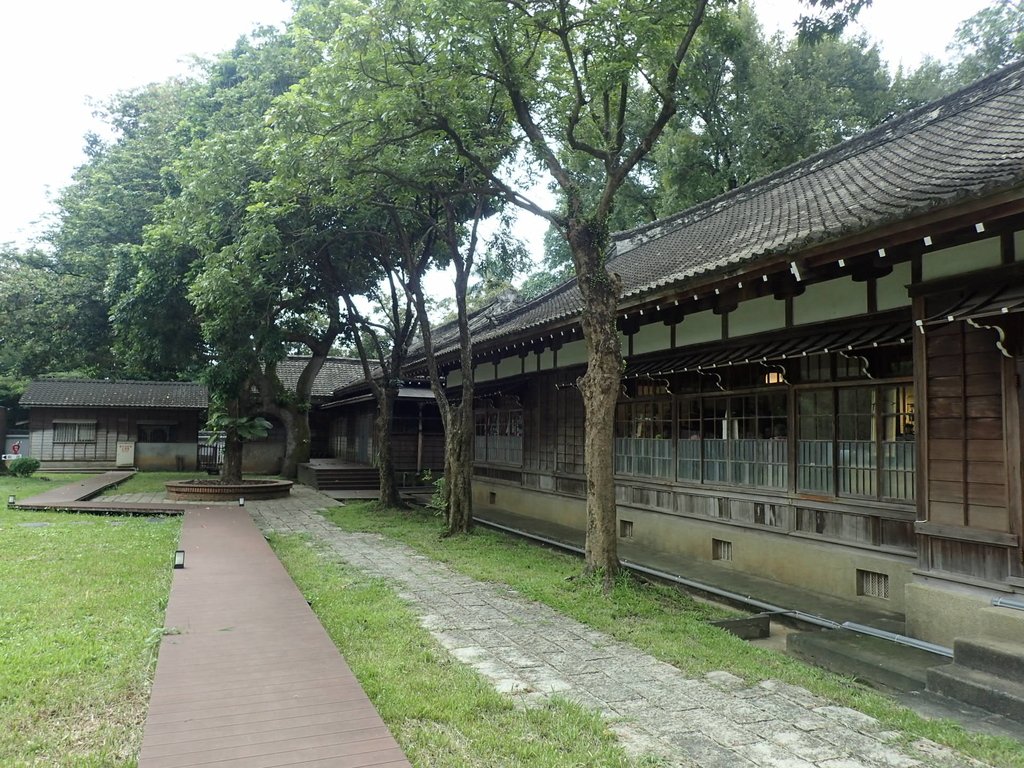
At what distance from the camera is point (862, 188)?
288 inches

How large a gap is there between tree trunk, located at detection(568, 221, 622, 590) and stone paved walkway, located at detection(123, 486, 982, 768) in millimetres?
1055

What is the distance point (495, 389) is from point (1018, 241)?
11016mm

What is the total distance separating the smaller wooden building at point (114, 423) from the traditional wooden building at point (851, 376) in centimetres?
2029

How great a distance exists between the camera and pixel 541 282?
1337 inches

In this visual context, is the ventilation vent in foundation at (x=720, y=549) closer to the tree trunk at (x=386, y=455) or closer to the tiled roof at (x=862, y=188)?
the tiled roof at (x=862, y=188)

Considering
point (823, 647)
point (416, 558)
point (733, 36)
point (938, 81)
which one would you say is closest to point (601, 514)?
point (823, 647)

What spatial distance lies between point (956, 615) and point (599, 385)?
12.1ft

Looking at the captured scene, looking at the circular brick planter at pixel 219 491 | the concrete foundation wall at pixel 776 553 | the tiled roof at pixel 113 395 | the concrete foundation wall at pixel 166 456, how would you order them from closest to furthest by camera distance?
the concrete foundation wall at pixel 776 553 < the circular brick planter at pixel 219 491 < the tiled roof at pixel 113 395 < the concrete foundation wall at pixel 166 456

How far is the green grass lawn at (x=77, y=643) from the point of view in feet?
12.5

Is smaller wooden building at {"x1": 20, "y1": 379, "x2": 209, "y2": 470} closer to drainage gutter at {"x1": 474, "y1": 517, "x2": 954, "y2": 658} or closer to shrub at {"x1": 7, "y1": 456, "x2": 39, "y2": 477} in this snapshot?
shrub at {"x1": 7, "y1": 456, "x2": 39, "y2": 477}

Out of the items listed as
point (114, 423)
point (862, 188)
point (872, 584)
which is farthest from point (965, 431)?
point (114, 423)

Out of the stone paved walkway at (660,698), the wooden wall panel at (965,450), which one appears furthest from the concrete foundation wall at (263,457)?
the wooden wall panel at (965,450)

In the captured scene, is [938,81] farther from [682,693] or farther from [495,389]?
[682,693]

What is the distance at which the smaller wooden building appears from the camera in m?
26.6
